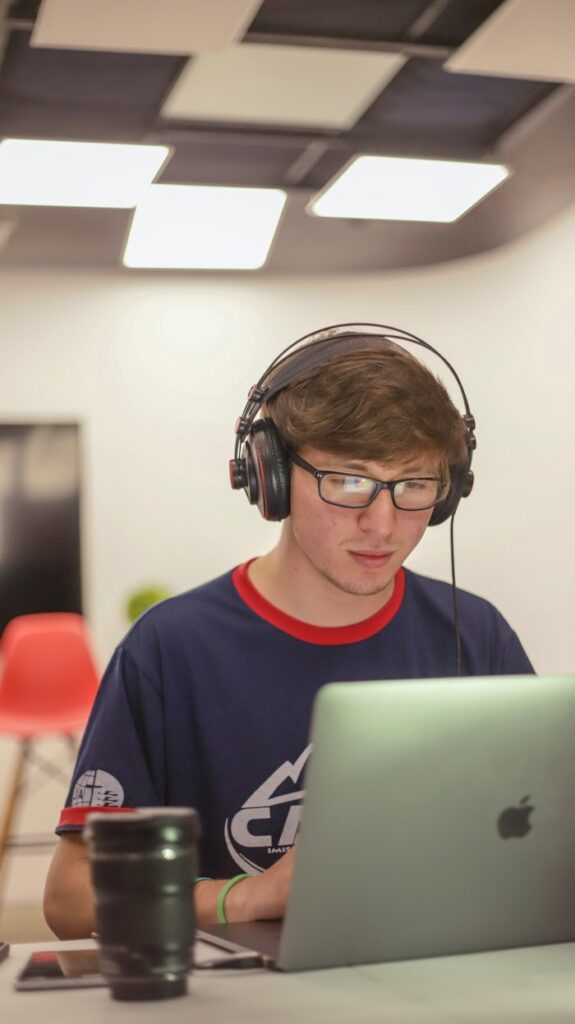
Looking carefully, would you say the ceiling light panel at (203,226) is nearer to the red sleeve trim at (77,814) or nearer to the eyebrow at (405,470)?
the eyebrow at (405,470)

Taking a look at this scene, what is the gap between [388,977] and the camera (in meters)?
0.97

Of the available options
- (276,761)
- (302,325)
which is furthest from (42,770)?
(276,761)

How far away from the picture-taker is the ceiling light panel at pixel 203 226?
4.08 m

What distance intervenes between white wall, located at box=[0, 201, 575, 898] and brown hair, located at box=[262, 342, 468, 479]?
317 cm

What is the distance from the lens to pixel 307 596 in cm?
168

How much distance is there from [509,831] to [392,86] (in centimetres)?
313

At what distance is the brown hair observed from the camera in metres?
1.58

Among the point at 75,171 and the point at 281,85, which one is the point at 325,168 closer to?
the point at 281,85

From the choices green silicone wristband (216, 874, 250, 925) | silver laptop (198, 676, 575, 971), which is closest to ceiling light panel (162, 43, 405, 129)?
green silicone wristband (216, 874, 250, 925)

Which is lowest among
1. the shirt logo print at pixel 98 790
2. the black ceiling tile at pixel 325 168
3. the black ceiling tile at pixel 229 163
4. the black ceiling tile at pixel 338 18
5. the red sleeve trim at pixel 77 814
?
the red sleeve trim at pixel 77 814

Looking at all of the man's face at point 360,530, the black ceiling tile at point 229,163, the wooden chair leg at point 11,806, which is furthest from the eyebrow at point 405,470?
the wooden chair leg at point 11,806

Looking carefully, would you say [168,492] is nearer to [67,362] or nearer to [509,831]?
[67,362]

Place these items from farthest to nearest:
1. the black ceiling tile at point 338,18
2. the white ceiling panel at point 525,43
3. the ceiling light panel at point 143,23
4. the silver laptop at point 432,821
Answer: the black ceiling tile at point 338,18, the white ceiling panel at point 525,43, the ceiling light panel at point 143,23, the silver laptop at point 432,821

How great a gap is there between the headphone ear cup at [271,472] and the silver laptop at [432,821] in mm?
675
